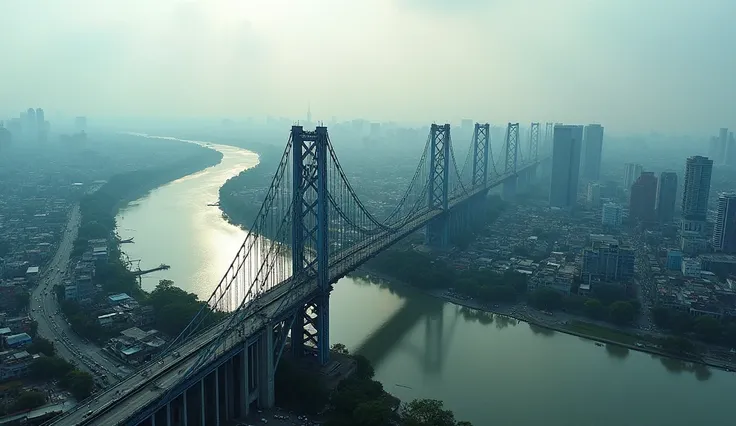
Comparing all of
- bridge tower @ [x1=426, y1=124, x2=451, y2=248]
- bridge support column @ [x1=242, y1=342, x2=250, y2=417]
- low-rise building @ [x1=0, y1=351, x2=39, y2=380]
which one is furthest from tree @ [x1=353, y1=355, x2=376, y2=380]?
bridge tower @ [x1=426, y1=124, x2=451, y2=248]

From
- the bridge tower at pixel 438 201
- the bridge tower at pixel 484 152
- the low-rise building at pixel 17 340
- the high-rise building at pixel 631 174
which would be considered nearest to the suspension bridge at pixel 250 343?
the low-rise building at pixel 17 340

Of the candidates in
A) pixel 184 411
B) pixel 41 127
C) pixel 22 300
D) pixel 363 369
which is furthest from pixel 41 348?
pixel 41 127

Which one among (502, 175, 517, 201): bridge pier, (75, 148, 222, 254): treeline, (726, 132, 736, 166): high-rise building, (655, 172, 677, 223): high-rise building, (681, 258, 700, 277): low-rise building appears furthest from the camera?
(726, 132, 736, 166): high-rise building

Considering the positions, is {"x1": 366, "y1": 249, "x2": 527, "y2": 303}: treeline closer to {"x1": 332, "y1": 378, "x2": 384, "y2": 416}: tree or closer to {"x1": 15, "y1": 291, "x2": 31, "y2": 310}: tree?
{"x1": 332, "y1": 378, "x2": 384, "y2": 416}: tree

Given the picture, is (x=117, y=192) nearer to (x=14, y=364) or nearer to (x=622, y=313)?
(x=14, y=364)

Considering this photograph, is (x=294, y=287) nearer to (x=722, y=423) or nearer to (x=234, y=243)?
(x=722, y=423)

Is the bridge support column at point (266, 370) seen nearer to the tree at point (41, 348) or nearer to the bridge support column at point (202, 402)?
the bridge support column at point (202, 402)
